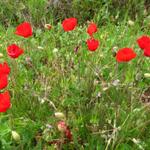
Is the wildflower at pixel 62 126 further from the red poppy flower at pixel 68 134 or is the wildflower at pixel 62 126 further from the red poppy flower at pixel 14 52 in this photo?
the red poppy flower at pixel 14 52

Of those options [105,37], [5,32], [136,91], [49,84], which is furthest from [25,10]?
[136,91]

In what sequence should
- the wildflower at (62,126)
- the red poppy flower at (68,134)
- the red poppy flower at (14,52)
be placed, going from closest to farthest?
the wildflower at (62,126), the red poppy flower at (68,134), the red poppy flower at (14,52)

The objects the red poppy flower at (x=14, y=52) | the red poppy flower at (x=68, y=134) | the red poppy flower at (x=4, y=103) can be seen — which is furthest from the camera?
the red poppy flower at (x=14, y=52)

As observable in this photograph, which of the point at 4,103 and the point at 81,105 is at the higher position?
the point at 4,103

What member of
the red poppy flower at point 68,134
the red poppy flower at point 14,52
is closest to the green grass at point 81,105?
the red poppy flower at point 68,134

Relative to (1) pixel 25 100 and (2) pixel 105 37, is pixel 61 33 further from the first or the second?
(1) pixel 25 100

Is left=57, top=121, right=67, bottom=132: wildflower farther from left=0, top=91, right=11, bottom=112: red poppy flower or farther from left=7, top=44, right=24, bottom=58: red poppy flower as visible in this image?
left=7, top=44, right=24, bottom=58: red poppy flower

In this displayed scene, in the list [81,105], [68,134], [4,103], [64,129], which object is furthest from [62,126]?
[81,105]

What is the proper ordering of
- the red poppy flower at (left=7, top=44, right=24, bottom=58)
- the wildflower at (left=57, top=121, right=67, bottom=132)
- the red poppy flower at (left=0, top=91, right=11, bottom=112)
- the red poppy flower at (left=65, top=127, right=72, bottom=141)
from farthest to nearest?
the red poppy flower at (left=7, top=44, right=24, bottom=58)
the red poppy flower at (left=65, top=127, right=72, bottom=141)
the wildflower at (left=57, top=121, right=67, bottom=132)
the red poppy flower at (left=0, top=91, right=11, bottom=112)

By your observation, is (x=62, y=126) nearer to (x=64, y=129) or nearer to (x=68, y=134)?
(x=64, y=129)

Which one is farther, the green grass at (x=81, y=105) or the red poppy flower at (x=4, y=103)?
the green grass at (x=81, y=105)

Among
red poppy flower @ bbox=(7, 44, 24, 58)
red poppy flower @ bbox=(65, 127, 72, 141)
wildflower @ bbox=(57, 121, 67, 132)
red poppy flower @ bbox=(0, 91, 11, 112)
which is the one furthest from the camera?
red poppy flower @ bbox=(7, 44, 24, 58)

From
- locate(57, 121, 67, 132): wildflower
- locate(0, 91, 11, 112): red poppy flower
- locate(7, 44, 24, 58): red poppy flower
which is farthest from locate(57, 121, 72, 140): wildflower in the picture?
locate(7, 44, 24, 58): red poppy flower
